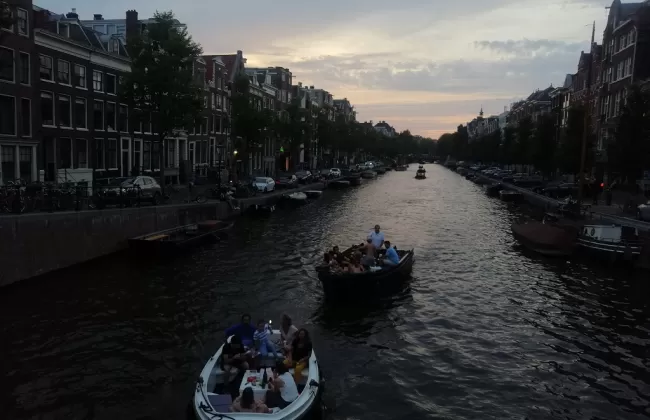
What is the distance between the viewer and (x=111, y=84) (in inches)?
1844

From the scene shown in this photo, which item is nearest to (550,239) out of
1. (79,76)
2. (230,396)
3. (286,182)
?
(230,396)

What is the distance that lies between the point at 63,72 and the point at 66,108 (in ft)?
8.79

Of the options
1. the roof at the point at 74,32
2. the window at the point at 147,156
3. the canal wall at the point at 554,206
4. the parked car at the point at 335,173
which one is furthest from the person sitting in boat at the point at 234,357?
the parked car at the point at 335,173

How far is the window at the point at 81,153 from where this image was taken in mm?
42034

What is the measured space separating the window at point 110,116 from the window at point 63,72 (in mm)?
5595

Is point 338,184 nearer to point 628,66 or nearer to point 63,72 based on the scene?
point 628,66

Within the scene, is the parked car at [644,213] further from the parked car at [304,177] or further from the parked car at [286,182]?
the parked car at [304,177]

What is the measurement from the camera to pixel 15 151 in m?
35.4

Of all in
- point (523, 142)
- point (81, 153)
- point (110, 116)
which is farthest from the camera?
point (523, 142)

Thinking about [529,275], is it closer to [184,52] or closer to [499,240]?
[499,240]

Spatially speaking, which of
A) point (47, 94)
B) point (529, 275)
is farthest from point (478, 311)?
point (47, 94)

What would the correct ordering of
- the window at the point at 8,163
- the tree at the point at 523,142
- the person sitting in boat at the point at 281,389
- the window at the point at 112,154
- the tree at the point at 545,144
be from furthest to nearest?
the tree at the point at 523,142
the tree at the point at 545,144
the window at the point at 112,154
the window at the point at 8,163
the person sitting in boat at the point at 281,389

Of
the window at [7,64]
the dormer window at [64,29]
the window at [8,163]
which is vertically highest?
the dormer window at [64,29]

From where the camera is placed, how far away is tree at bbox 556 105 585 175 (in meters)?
54.7
